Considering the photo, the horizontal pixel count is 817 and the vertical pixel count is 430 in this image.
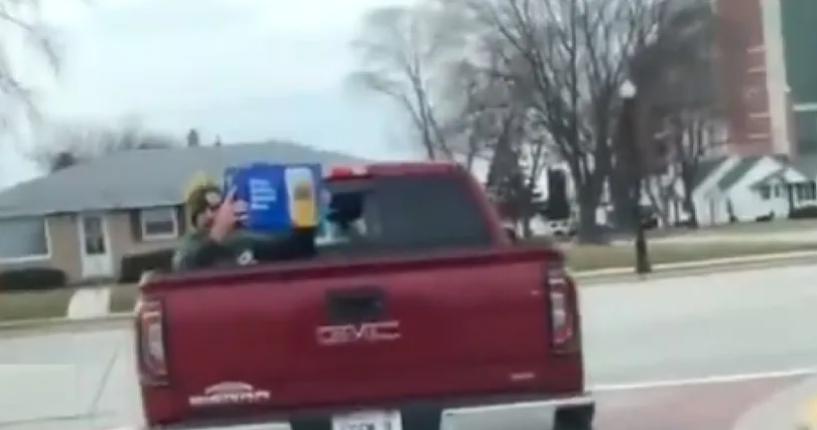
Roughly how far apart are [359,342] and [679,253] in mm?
36969

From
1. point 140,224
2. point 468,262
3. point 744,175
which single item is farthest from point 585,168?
point 468,262

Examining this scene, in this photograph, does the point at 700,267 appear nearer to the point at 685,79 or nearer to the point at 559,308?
the point at 559,308

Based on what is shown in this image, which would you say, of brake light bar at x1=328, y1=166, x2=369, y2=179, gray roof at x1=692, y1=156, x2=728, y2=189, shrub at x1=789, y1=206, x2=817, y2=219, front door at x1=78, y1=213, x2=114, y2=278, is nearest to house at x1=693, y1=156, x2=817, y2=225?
gray roof at x1=692, y1=156, x2=728, y2=189

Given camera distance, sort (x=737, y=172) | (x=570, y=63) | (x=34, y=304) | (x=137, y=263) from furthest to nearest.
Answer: (x=737, y=172), (x=570, y=63), (x=137, y=263), (x=34, y=304)

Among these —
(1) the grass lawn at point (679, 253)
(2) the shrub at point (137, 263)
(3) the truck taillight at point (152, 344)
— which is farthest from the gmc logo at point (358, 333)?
(2) the shrub at point (137, 263)

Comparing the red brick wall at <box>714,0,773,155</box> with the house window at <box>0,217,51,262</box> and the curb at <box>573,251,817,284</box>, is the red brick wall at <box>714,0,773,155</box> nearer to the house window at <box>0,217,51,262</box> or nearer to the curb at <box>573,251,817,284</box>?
the house window at <box>0,217,51,262</box>

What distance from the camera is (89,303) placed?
40.7 m

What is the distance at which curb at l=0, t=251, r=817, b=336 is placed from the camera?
105 ft

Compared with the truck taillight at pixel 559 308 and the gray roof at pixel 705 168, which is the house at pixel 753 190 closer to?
the gray roof at pixel 705 168

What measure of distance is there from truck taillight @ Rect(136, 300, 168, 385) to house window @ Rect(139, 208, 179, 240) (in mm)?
49529

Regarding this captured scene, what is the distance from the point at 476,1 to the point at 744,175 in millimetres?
35977

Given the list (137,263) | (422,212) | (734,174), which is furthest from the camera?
(734,174)

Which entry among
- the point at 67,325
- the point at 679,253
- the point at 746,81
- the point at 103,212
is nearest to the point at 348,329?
the point at 67,325

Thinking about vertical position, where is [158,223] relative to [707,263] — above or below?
above
